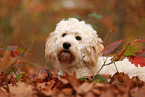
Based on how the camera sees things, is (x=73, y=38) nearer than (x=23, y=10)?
Yes

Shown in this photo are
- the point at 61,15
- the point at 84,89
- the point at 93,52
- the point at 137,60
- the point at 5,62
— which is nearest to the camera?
the point at 84,89

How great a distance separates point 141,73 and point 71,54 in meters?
1.15

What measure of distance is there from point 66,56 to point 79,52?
0.22m

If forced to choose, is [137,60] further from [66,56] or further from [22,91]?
[22,91]

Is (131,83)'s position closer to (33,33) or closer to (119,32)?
(119,32)

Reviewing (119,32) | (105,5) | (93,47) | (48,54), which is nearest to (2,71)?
(48,54)

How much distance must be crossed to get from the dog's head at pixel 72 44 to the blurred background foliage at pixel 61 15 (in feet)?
17.6

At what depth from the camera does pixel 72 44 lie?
2.76 m

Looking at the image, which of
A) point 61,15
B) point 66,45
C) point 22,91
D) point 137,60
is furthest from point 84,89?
point 61,15

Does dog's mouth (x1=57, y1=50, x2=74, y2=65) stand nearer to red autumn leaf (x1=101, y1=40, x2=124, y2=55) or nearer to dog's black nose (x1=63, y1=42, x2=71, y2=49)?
dog's black nose (x1=63, y1=42, x2=71, y2=49)

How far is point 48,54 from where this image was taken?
3172 millimetres

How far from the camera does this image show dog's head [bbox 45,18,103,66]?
2.79 meters

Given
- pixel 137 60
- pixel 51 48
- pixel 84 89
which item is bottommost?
pixel 84 89

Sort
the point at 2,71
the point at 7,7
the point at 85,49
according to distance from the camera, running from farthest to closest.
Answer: the point at 7,7 → the point at 85,49 → the point at 2,71
